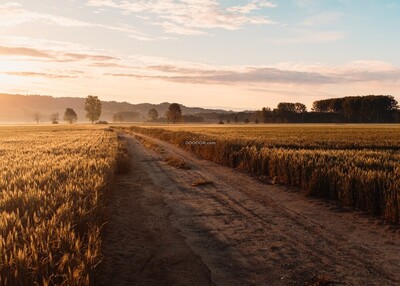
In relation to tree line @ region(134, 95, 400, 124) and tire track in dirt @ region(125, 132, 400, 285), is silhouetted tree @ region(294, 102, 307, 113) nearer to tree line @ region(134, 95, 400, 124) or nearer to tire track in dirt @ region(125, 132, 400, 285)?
tree line @ region(134, 95, 400, 124)

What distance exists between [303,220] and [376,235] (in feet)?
6.32

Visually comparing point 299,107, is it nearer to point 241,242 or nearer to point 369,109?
point 369,109

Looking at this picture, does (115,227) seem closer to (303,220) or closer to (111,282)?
(111,282)

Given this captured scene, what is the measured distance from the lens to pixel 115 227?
9664 millimetres

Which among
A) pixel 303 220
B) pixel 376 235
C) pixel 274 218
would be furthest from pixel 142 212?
pixel 376 235

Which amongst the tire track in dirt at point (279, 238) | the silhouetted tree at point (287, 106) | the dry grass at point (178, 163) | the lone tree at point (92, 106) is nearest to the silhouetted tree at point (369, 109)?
the silhouetted tree at point (287, 106)

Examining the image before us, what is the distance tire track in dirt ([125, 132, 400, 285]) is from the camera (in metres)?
6.57

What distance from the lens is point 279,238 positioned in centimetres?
853

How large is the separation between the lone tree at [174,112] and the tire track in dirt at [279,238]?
15629 cm

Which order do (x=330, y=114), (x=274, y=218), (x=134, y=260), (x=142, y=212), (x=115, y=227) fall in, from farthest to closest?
(x=330, y=114) → (x=142, y=212) → (x=274, y=218) → (x=115, y=227) → (x=134, y=260)

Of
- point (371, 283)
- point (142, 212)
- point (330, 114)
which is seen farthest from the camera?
point (330, 114)

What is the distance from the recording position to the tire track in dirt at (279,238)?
21.6ft

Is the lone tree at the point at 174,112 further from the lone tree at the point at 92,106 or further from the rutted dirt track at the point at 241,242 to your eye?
the rutted dirt track at the point at 241,242

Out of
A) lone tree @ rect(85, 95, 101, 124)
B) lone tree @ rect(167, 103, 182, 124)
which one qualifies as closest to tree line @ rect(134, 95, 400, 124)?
lone tree @ rect(167, 103, 182, 124)
